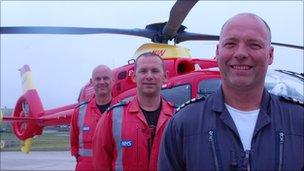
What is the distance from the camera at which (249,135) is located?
71.4 inches

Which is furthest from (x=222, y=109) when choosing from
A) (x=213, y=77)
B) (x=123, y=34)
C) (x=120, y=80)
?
(x=123, y=34)

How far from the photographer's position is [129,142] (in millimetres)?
3174

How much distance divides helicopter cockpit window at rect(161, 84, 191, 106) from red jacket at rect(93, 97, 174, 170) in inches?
110

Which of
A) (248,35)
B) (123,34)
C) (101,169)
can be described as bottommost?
(101,169)

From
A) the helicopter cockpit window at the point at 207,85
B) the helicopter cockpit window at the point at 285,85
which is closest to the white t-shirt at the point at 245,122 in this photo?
the helicopter cockpit window at the point at 285,85

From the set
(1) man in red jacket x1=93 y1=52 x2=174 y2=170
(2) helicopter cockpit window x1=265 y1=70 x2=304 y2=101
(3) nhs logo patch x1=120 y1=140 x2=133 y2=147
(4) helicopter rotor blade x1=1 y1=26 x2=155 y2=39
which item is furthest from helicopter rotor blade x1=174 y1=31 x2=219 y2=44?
(3) nhs logo patch x1=120 y1=140 x2=133 y2=147

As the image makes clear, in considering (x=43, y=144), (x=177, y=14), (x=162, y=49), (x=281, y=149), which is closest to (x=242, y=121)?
(x=281, y=149)

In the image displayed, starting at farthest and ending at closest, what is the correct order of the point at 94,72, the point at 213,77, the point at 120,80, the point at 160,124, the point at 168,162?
the point at 120,80, the point at 213,77, the point at 94,72, the point at 160,124, the point at 168,162

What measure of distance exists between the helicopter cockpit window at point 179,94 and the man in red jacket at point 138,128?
2.75 meters

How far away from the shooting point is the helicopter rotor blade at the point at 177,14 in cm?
563

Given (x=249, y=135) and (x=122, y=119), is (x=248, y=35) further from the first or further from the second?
(x=122, y=119)

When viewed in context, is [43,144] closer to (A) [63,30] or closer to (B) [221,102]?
(A) [63,30]

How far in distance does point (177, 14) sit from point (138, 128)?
10.6 ft

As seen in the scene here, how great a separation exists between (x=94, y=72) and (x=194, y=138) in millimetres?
3023
